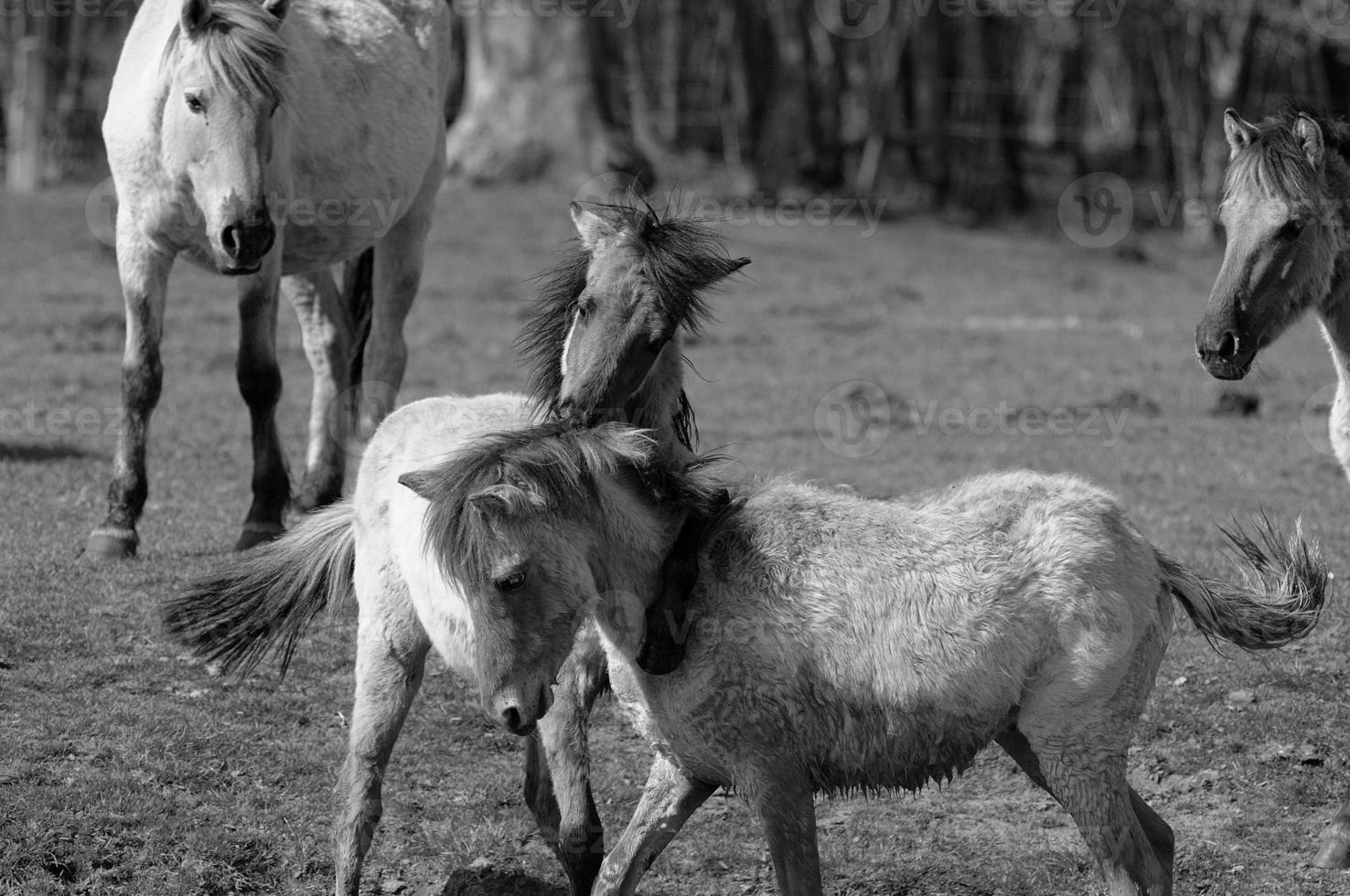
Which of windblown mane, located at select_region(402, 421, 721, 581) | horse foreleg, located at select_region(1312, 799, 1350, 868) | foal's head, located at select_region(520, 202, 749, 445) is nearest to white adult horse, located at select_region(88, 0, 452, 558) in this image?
foal's head, located at select_region(520, 202, 749, 445)

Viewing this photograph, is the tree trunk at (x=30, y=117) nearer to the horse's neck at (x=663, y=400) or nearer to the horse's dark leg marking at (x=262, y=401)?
the horse's dark leg marking at (x=262, y=401)

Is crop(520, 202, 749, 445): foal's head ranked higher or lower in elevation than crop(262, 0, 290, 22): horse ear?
lower

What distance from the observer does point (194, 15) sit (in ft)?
25.1

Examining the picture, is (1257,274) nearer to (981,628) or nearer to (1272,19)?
(981,628)

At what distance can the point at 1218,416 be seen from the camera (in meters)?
14.4

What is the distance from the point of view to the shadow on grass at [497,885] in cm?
587

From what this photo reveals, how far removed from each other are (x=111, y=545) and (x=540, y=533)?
4262 millimetres

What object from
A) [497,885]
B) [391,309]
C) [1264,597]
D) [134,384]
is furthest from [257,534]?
[1264,597]

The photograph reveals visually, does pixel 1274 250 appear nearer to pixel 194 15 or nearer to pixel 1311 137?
pixel 1311 137

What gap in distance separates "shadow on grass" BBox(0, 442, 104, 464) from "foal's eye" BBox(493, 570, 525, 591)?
7247 mm

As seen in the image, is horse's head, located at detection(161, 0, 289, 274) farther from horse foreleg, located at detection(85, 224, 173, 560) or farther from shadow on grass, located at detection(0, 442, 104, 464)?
shadow on grass, located at detection(0, 442, 104, 464)

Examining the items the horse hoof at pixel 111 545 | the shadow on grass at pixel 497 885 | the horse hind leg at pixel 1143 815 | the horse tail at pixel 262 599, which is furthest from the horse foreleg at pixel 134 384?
the horse hind leg at pixel 1143 815

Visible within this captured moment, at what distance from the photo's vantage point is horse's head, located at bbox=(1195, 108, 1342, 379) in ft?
21.1

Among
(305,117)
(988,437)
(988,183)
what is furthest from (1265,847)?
(988,183)
